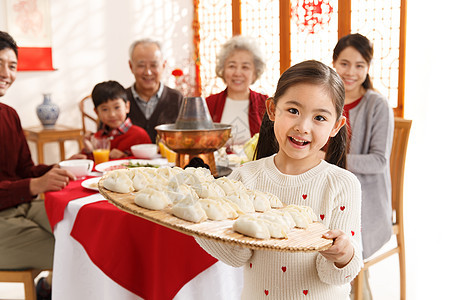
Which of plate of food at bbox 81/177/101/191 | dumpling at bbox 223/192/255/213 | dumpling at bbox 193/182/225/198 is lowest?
plate of food at bbox 81/177/101/191

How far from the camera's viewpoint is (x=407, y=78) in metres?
4.43

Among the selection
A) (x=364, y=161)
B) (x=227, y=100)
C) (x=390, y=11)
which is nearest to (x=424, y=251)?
(x=364, y=161)

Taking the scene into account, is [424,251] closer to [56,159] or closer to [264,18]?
[264,18]

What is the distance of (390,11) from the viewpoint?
4492mm

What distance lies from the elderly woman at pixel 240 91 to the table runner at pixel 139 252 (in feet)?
4.77

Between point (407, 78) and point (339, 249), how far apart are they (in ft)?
13.0

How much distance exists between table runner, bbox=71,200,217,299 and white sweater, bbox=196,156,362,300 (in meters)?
0.33

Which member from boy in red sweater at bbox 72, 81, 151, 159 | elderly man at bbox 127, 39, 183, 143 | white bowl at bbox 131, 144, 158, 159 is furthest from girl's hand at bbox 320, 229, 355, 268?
elderly man at bbox 127, 39, 183, 143

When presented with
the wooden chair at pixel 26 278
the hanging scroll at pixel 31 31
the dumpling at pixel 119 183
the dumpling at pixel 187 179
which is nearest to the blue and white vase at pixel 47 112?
the hanging scroll at pixel 31 31

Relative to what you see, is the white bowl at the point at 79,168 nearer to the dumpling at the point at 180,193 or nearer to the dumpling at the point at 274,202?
the dumpling at the point at 180,193

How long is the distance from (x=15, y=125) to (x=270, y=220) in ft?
6.75

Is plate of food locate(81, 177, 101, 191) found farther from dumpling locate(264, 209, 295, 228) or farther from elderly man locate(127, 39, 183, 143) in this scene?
elderly man locate(127, 39, 183, 143)

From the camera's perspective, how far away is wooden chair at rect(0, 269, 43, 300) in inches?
77.9

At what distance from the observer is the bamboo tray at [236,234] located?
0.81 metres
